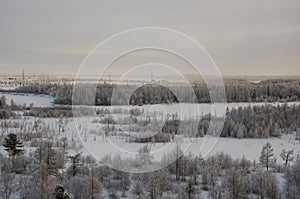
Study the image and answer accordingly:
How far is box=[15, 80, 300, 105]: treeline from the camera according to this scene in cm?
4331

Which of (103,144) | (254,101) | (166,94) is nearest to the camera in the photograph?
(103,144)

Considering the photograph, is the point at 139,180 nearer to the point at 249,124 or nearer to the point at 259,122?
the point at 249,124

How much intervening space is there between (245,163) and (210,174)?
385cm

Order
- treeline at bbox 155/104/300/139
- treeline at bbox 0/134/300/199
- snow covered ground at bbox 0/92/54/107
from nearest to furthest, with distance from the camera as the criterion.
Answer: treeline at bbox 0/134/300/199
treeline at bbox 155/104/300/139
snow covered ground at bbox 0/92/54/107

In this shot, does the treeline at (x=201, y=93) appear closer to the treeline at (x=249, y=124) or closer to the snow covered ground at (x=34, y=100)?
the snow covered ground at (x=34, y=100)

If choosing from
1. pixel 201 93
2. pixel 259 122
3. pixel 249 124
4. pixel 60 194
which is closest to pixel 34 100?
pixel 201 93

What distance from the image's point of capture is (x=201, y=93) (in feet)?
134

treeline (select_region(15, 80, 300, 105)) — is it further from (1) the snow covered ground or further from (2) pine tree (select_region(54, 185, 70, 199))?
(2) pine tree (select_region(54, 185, 70, 199))

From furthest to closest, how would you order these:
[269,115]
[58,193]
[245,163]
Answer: [269,115] < [245,163] < [58,193]

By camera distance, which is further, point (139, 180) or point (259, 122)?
point (259, 122)

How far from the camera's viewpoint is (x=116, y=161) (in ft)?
72.6

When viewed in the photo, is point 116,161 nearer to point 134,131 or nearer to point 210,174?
point 210,174

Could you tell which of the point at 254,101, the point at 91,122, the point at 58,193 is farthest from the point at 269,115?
the point at 58,193

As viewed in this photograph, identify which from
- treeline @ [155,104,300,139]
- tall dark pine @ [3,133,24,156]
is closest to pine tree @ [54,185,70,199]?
tall dark pine @ [3,133,24,156]
